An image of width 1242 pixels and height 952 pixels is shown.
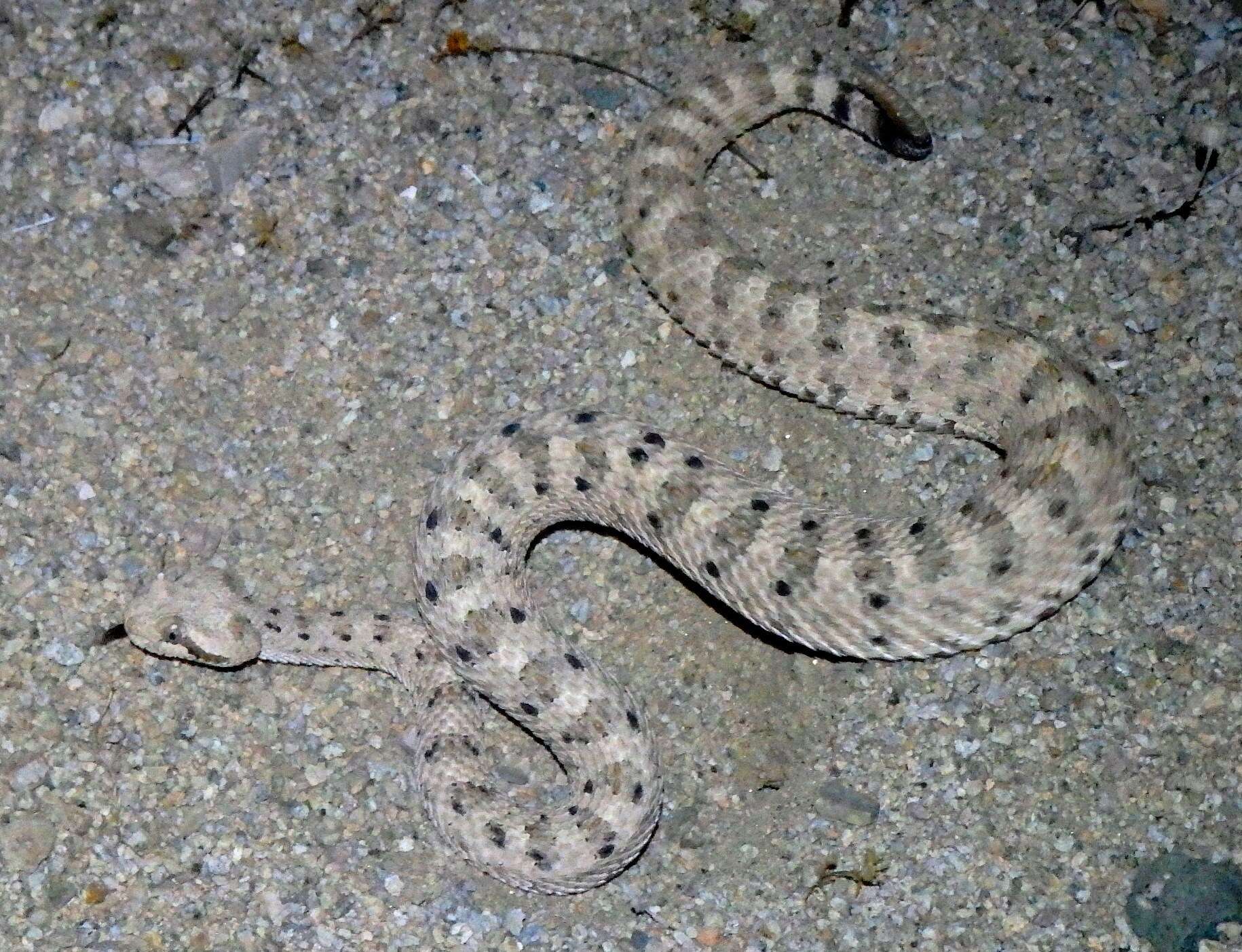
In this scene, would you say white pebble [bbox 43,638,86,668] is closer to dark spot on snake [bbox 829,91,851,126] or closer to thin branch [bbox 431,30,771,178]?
thin branch [bbox 431,30,771,178]

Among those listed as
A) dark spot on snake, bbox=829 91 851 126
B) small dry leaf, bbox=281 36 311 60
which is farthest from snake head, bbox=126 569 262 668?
dark spot on snake, bbox=829 91 851 126

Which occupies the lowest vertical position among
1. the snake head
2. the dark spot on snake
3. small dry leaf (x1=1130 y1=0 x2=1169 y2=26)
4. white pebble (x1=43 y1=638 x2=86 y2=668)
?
white pebble (x1=43 y1=638 x2=86 y2=668)

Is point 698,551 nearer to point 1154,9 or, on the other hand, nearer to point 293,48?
point 293,48

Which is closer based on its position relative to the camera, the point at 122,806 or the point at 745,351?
the point at 122,806

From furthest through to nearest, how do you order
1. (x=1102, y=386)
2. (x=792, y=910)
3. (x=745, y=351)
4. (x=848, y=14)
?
(x=848, y=14) < (x=745, y=351) < (x=1102, y=386) < (x=792, y=910)

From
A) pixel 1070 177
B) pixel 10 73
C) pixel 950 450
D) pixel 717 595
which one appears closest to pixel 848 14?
pixel 1070 177

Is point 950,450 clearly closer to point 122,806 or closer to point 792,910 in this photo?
point 792,910

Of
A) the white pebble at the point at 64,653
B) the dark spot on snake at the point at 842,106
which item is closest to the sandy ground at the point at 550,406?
the white pebble at the point at 64,653

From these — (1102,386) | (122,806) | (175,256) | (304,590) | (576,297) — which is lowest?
(122,806)
